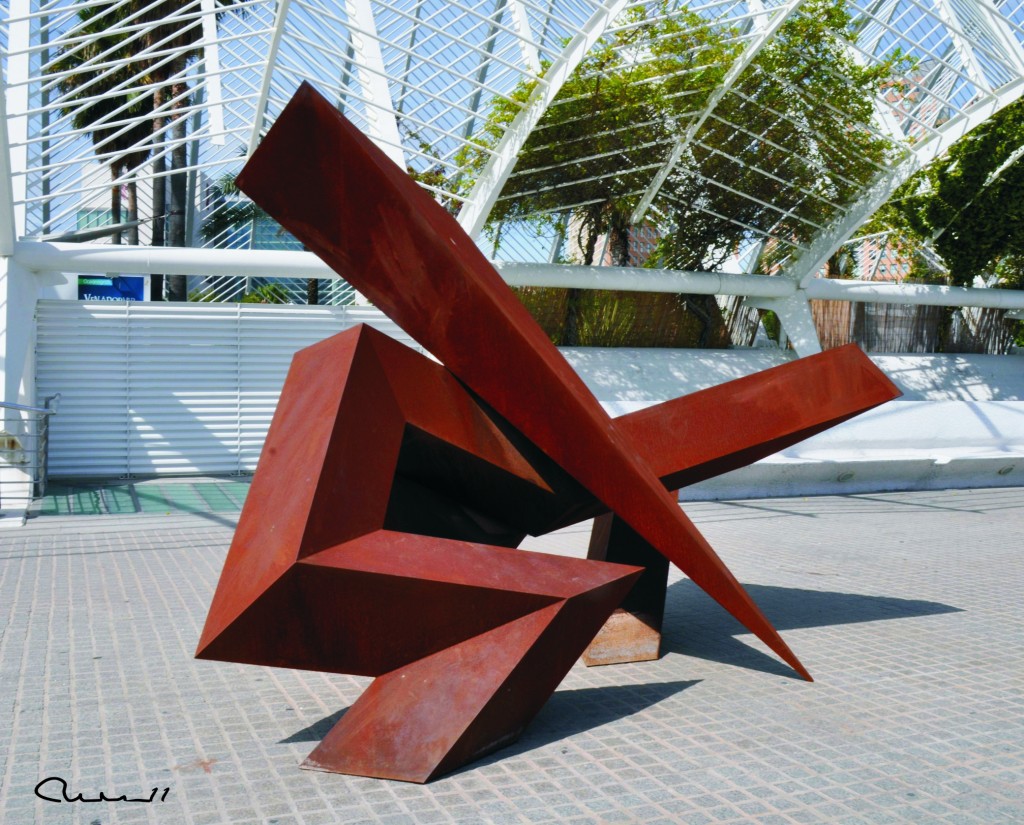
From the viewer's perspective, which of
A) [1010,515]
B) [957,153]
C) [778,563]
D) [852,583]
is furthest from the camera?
[957,153]

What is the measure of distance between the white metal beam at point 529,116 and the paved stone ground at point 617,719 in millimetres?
9041

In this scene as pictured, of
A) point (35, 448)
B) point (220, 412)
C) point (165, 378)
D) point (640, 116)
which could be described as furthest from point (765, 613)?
point (640, 116)

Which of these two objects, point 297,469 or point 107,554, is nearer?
point 297,469

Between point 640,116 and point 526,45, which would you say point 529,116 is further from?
point 640,116

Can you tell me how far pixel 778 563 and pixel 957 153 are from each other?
56.5 ft

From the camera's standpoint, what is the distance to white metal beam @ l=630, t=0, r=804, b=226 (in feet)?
56.7

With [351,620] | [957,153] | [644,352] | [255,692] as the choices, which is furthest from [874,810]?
[957,153]

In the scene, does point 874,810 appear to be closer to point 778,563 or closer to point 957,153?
point 778,563

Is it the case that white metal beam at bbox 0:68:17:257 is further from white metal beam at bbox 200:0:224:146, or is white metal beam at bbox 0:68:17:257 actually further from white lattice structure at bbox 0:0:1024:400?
white metal beam at bbox 200:0:224:146

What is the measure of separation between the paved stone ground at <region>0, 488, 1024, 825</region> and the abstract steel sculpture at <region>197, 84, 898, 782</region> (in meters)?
0.37

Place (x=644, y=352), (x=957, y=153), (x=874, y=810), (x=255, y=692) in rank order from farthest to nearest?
(x=957, y=153), (x=644, y=352), (x=255, y=692), (x=874, y=810)

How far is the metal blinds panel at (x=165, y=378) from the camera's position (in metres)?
15.6

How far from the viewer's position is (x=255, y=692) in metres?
5.88

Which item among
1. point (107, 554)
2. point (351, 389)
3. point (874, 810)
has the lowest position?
point (107, 554)
